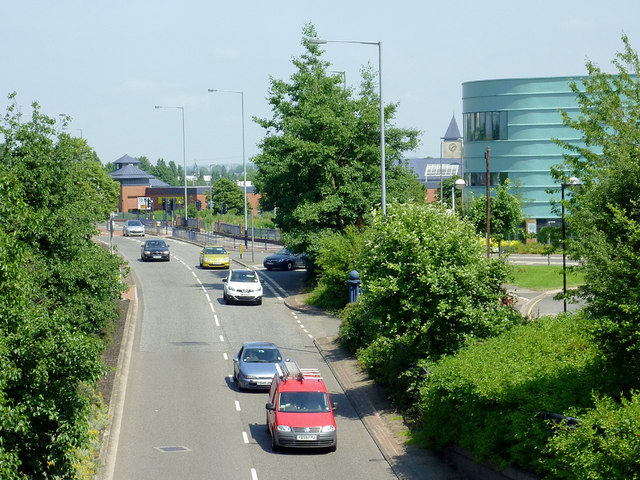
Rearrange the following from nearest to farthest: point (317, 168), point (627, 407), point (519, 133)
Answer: point (627, 407) < point (317, 168) < point (519, 133)

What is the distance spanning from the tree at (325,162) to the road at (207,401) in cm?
482

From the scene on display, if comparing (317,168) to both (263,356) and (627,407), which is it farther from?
(627,407)

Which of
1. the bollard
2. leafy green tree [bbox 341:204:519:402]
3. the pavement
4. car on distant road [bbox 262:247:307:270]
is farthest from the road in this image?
car on distant road [bbox 262:247:307:270]

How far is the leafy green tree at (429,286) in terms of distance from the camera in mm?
23516

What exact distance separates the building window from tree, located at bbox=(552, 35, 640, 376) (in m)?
48.3

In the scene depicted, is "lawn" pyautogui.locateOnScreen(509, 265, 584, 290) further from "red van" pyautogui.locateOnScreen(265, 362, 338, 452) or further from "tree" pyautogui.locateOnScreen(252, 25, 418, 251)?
"red van" pyautogui.locateOnScreen(265, 362, 338, 452)

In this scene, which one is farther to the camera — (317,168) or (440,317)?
(317,168)

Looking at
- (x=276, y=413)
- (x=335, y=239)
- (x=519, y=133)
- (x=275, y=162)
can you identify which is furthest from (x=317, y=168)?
(x=519, y=133)

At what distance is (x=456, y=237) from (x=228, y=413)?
8.67 metres

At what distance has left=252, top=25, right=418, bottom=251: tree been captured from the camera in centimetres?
4534

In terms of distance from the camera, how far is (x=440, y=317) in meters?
23.6

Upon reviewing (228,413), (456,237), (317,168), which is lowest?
(228,413)

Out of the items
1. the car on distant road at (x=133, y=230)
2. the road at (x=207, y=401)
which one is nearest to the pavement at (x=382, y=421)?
the road at (x=207, y=401)

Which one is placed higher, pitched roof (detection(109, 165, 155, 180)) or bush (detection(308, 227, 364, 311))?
pitched roof (detection(109, 165, 155, 180))
